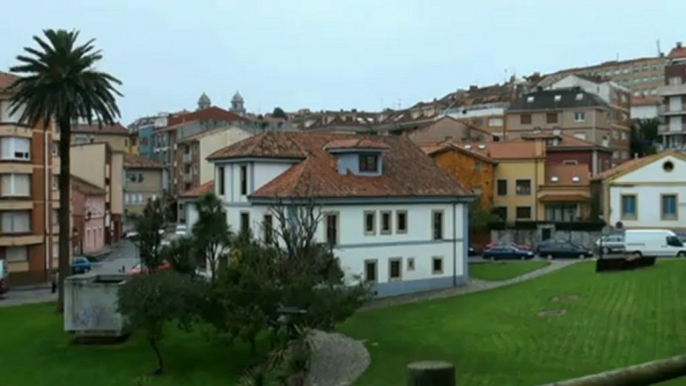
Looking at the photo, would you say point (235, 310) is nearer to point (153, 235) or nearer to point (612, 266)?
point (153, 235)

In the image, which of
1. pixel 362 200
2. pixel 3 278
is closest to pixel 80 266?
pixel 3 278

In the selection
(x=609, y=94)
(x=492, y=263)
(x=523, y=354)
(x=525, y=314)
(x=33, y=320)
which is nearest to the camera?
(x=523, y=354)

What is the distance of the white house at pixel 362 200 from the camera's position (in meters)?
45.8

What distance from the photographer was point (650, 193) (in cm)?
6762

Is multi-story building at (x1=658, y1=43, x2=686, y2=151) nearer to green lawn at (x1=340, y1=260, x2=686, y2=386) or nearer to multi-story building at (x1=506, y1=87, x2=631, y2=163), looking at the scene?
multi-story building at (x1=506, y1=87, x2=631, y2=163)

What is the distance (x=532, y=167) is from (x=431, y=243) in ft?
94.5

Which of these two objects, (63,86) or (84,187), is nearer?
(63,86)

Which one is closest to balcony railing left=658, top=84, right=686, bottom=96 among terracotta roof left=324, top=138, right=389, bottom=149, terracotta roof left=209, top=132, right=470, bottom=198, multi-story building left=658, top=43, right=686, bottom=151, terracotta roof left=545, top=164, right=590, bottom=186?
multi-story building left=658, top=43, right=686, bottom=151

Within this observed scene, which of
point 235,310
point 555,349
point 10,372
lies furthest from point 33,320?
point 555,349

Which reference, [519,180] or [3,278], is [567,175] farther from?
[3,278]

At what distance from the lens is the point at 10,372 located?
31969 millimetres

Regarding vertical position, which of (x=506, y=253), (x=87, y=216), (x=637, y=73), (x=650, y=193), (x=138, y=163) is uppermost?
(x=637, y=73)

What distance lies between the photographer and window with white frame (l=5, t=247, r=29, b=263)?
192 feet

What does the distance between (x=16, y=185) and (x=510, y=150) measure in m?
40.5
